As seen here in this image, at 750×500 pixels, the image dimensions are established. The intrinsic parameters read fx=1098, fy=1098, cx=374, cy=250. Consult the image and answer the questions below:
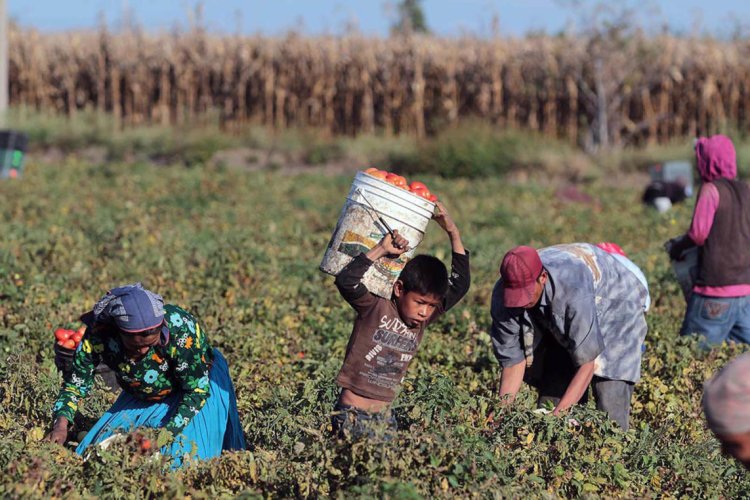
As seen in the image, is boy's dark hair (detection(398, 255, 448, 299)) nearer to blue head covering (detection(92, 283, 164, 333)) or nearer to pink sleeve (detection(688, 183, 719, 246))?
blue head covering (detection(92, 283, 164, 333))

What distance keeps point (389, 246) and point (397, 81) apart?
21177mm

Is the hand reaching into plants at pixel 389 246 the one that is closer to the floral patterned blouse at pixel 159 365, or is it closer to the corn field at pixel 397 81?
the floral patterned blouse at pixel 159 365

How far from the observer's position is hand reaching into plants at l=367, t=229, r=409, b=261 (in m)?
4.61

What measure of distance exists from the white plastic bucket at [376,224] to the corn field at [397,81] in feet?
60.2

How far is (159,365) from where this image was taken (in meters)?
4.93

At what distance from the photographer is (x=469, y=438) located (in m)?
4.39

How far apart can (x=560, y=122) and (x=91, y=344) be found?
20.4 metres

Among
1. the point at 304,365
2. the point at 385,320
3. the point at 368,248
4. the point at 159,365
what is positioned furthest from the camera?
the point at 304,365

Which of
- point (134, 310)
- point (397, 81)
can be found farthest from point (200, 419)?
point (397, 81)

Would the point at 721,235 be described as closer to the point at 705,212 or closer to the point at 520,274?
the point at 705,212

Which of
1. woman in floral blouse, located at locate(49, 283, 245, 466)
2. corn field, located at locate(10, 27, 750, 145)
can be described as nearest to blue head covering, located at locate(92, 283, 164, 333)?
woman in floral blouse, located at locate(49, 283, 245, 466)

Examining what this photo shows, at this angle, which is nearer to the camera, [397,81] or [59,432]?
[59,432]

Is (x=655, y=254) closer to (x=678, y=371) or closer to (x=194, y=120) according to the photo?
(x=678, y=371)

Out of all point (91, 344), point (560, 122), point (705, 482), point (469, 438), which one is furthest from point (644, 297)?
point (560, 122)
